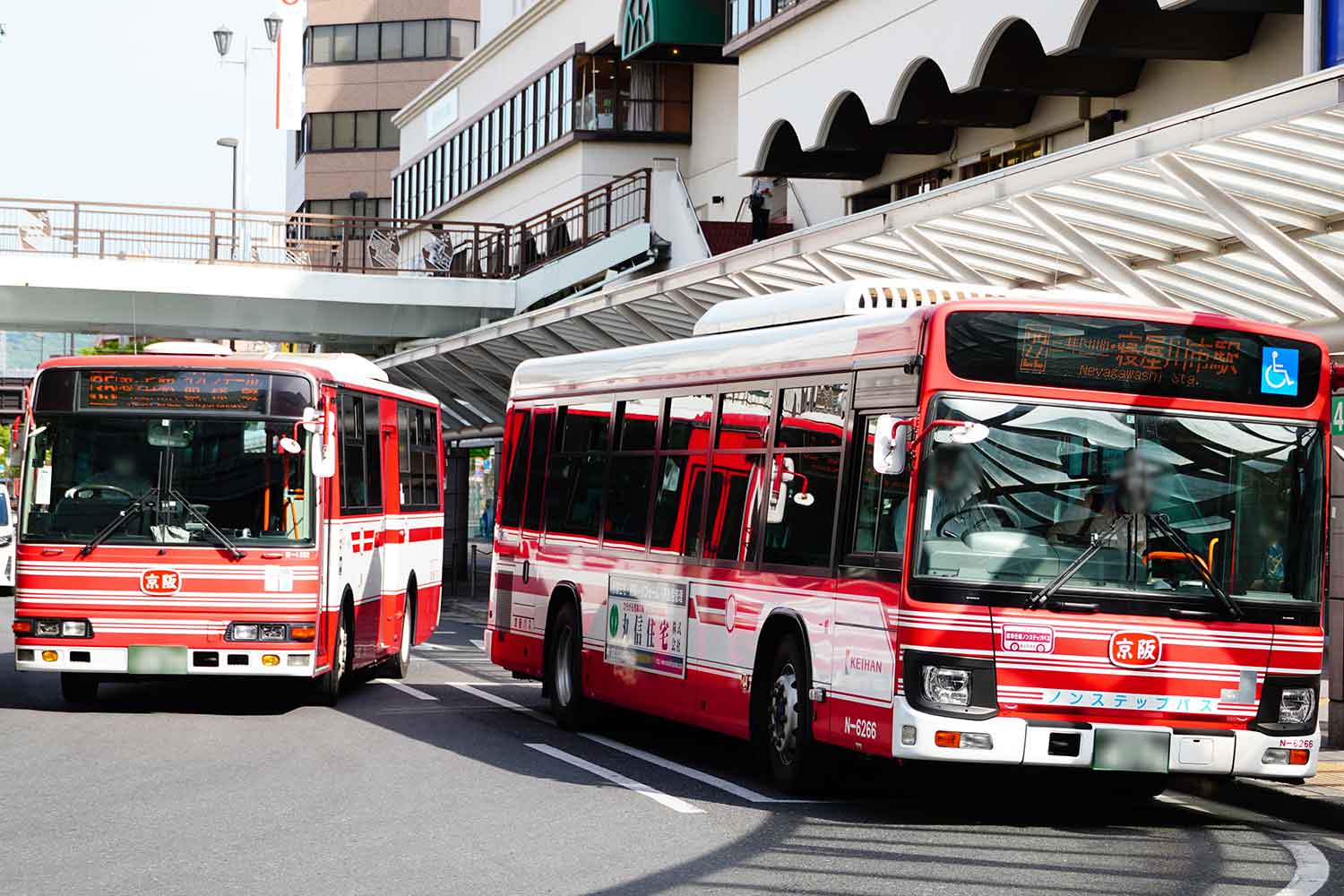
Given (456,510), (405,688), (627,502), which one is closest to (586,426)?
(627,502)

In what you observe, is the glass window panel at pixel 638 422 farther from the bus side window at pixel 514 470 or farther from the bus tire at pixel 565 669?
the bus side window at pixel 514 470

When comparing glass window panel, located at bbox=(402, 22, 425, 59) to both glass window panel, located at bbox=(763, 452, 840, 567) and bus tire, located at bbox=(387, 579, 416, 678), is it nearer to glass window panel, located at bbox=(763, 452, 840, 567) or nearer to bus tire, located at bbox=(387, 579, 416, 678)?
bus tire, located at bbox=(387, 579, 416, 678)

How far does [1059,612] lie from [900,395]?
1.42 metres

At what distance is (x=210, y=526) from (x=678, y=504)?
4078mm

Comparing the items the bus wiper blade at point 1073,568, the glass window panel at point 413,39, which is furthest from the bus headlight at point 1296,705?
the glass window panel at point 413,39

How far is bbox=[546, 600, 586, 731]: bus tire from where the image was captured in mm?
15438

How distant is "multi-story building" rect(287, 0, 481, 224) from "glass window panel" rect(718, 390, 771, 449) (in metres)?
78.5

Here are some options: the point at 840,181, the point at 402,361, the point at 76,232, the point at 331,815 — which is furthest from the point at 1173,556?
the point at 76,232

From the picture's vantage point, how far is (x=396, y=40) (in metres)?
91.1

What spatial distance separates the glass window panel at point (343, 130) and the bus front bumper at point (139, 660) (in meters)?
77.9

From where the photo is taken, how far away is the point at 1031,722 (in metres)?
10.3

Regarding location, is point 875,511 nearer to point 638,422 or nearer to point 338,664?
point 638,422

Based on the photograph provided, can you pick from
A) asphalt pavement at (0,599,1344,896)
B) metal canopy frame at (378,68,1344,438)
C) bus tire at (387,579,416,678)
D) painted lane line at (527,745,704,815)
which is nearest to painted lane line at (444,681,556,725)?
bus tire at (387,579,416,678)

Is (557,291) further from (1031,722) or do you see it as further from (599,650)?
(1031,722)
